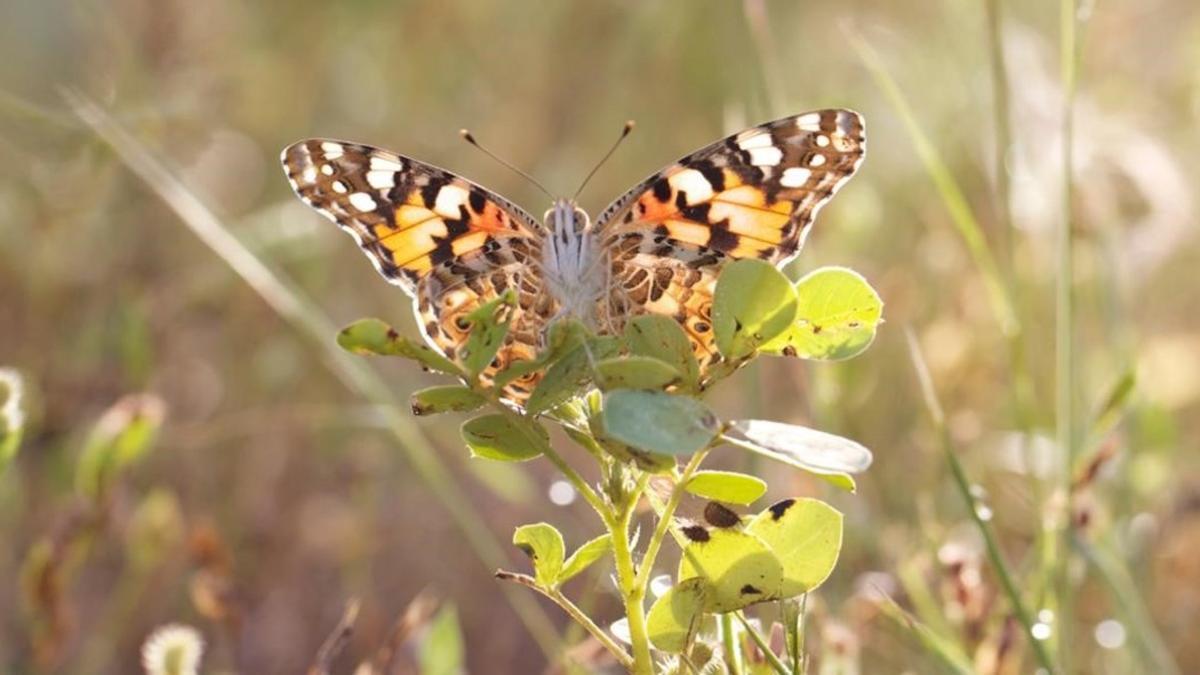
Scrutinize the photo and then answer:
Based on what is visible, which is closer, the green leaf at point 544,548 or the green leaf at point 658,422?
the green leaf at point 658,422

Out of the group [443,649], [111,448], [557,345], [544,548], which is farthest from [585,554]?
[111,448]

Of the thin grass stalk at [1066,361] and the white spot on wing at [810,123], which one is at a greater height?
the white spot on wing at [810,123]

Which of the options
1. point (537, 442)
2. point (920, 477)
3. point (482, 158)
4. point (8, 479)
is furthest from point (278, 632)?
point (537, 442)

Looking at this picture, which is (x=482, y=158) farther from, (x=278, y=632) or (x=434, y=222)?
(x=434, y=222)

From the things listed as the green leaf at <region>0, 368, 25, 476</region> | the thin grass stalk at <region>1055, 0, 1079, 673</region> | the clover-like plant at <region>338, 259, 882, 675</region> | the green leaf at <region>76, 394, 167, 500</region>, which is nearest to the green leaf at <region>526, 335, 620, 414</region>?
the clover-like plant at <region>338, 259, 882, 675</region>

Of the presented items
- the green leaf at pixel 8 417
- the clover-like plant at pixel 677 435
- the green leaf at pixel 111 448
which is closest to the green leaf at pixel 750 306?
the clover-like plant at pixel 677 435

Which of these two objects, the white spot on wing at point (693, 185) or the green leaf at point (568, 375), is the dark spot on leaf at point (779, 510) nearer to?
the green leaf at point (568, 375)
